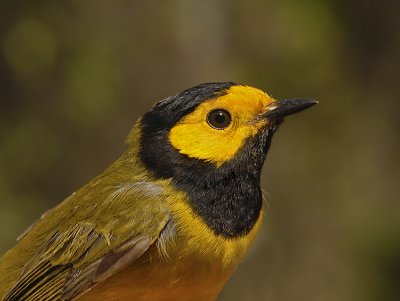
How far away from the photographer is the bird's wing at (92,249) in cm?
323

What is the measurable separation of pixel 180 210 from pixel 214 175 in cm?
21

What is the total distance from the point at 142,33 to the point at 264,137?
501 cm

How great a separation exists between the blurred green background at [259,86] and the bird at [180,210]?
406cm

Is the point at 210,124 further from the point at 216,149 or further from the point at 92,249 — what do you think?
the point at 92,249

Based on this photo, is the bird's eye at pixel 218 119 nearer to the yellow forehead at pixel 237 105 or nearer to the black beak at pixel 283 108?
the yellow forehead at pixel 237 105

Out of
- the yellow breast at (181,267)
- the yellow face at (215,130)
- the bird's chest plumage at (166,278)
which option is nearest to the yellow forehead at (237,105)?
the yellow face at (215,130)

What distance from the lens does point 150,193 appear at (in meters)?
3.33

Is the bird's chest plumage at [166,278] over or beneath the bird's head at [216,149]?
beneath

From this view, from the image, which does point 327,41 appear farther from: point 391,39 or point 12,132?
point 12,132

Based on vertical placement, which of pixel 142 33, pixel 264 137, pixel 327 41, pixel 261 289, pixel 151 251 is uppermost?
pixel 327 41

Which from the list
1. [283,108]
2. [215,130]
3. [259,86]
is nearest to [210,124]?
[215,130]

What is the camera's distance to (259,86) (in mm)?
7438

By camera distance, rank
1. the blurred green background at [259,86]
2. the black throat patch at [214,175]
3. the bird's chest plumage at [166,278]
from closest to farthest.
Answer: the bird's chest plumage at [166,278]
the black throat patch at [214,175]
the blurred green background at [259,86]

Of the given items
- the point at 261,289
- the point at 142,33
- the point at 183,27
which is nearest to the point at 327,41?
the point at 183,27
